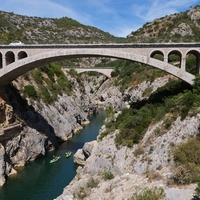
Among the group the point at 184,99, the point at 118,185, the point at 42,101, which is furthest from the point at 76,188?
the point at 42,101

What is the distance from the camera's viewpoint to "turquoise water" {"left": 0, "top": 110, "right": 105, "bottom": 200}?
21234mm

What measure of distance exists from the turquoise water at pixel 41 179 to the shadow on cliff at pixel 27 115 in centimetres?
266

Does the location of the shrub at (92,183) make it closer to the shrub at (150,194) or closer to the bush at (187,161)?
the shrub at (150,194)

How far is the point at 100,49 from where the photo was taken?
2350 cm

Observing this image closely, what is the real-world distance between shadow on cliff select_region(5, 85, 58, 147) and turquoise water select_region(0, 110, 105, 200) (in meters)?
2.66

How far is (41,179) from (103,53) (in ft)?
43.7

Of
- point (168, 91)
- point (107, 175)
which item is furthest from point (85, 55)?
point (107, 175)

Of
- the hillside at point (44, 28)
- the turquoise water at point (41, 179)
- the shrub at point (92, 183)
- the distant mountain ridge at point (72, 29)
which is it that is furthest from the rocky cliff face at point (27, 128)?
the hillside at point (44, 28)

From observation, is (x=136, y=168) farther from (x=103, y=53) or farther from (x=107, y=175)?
(x=103, y=53)

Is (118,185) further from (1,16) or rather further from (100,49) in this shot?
(1,16)

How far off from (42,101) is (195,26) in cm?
4174

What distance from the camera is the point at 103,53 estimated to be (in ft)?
77.0

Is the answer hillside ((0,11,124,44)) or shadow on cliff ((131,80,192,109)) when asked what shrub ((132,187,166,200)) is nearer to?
shadow on cliff ((131,80,192,109))

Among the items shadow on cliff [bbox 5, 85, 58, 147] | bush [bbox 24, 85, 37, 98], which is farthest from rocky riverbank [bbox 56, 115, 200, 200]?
bush [bbox 24, 85, 37, 98]
